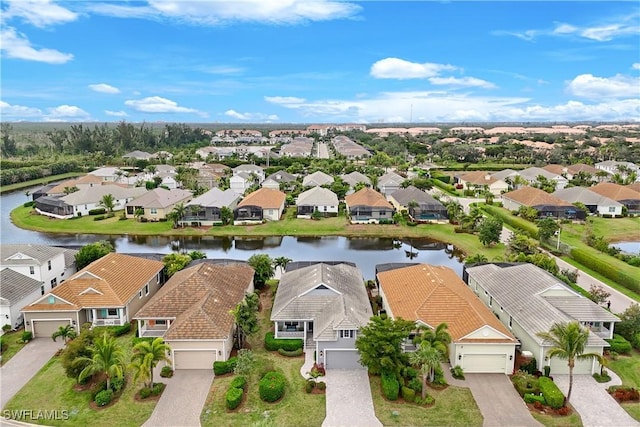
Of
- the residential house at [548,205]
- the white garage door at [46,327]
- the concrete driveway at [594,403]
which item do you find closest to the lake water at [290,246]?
the residential house at [548,205]

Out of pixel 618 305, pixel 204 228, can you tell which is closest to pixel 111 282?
pixel 204 228

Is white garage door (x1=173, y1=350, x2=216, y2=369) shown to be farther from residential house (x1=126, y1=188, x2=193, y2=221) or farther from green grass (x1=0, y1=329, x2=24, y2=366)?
residential house (x1=126, y1=188, x2=193, y2=221)

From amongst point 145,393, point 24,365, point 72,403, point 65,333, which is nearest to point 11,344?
point 24,365

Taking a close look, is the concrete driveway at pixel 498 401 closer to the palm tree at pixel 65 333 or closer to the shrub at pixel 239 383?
the shrub at pixel 239 383

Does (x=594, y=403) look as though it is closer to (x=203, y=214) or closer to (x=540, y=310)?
(x=540, y=310)

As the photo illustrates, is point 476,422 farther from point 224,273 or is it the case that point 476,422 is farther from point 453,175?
point 453,175
